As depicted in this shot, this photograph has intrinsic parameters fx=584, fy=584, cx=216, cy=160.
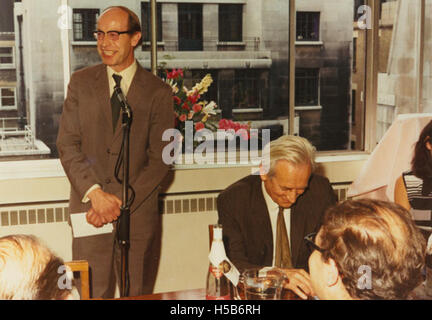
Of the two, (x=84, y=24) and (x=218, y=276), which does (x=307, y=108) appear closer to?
(x=84, y=24)

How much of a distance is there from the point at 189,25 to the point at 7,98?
1188 millimetres

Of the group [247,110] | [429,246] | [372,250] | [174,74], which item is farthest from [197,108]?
[372,250]

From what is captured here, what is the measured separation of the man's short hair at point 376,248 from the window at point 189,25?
98.3 inches

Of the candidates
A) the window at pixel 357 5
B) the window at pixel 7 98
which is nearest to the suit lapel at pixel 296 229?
the window at pixel 7 98

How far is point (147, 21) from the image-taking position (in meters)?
3.55

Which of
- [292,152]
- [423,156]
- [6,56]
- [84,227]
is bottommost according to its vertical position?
[84,227]

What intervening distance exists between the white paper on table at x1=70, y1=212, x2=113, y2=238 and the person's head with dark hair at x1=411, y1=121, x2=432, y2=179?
1.68 m

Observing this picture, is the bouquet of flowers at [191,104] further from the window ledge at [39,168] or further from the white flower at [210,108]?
the window ledge at [39,168]

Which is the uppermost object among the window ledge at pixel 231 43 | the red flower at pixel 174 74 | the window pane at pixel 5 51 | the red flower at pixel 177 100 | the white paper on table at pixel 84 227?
the window ledge at pixel 231 43

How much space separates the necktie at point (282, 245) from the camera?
7.72 ft

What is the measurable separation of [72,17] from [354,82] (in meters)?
1.96

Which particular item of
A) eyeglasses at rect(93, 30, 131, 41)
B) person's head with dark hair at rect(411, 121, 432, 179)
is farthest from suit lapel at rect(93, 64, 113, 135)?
person's head with dark hair at rect(411, 121, 432, 179)

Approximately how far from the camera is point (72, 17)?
3445 millimetres
